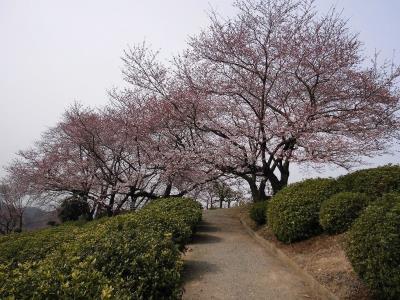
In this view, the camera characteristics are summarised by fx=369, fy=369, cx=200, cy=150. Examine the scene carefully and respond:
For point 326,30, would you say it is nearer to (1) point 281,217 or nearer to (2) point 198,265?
(1) point 281,217

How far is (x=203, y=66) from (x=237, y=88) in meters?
1.70

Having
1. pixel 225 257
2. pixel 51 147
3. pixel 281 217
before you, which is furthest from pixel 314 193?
pixel 51 147

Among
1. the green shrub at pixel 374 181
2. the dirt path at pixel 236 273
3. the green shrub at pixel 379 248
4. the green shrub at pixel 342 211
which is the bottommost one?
the dirt path at pixel 236 273

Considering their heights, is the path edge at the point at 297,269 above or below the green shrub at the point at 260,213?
below

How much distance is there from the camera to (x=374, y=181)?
8.66m

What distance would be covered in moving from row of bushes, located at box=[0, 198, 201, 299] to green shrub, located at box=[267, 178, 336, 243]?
2418mm

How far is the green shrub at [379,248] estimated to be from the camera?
4.95 meters

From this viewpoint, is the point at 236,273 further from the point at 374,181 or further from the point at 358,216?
the point at 374,181

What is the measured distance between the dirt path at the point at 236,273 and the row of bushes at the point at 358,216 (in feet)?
3.60

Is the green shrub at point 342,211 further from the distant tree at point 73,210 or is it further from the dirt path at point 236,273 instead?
the distant tree at point 73,210

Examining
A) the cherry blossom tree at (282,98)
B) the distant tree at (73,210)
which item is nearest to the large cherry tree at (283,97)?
the cherry blossom tree at (282,98)

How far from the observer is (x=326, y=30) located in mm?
13008

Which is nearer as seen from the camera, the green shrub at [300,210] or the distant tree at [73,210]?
the green shrub at [300,210]

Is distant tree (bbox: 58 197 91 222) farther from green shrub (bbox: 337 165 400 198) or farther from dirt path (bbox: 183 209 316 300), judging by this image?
green shrub (bbox: 337 165 400 198)
